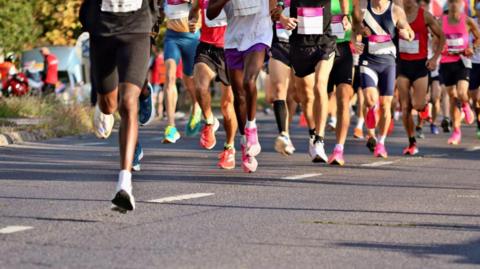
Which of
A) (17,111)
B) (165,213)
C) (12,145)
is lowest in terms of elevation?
(17,111)

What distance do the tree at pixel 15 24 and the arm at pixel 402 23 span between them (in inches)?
706

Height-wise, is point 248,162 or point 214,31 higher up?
point 214,31

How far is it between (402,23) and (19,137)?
5855 millimetres

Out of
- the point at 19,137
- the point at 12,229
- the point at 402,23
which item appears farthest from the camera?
the point at 19,137

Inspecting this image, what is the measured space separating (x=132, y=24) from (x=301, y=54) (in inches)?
208

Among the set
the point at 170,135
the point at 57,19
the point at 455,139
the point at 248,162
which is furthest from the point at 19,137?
the point at 57,19

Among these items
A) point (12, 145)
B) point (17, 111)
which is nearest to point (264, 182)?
point (12, 145)

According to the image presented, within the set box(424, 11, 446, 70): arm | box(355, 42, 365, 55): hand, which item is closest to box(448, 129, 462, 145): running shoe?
box(424, 11, 446, 70): arm

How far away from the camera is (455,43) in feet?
68.1

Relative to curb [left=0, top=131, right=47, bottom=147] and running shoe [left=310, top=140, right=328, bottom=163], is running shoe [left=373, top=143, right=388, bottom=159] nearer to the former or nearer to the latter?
running shoe [left=310, top=140, right=328, bottom=163]

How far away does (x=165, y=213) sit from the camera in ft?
30.0

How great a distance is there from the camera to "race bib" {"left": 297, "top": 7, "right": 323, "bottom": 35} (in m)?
14.2

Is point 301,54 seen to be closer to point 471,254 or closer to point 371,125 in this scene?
point 371,125

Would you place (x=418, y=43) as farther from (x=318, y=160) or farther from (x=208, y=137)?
(x=318, y=160)
